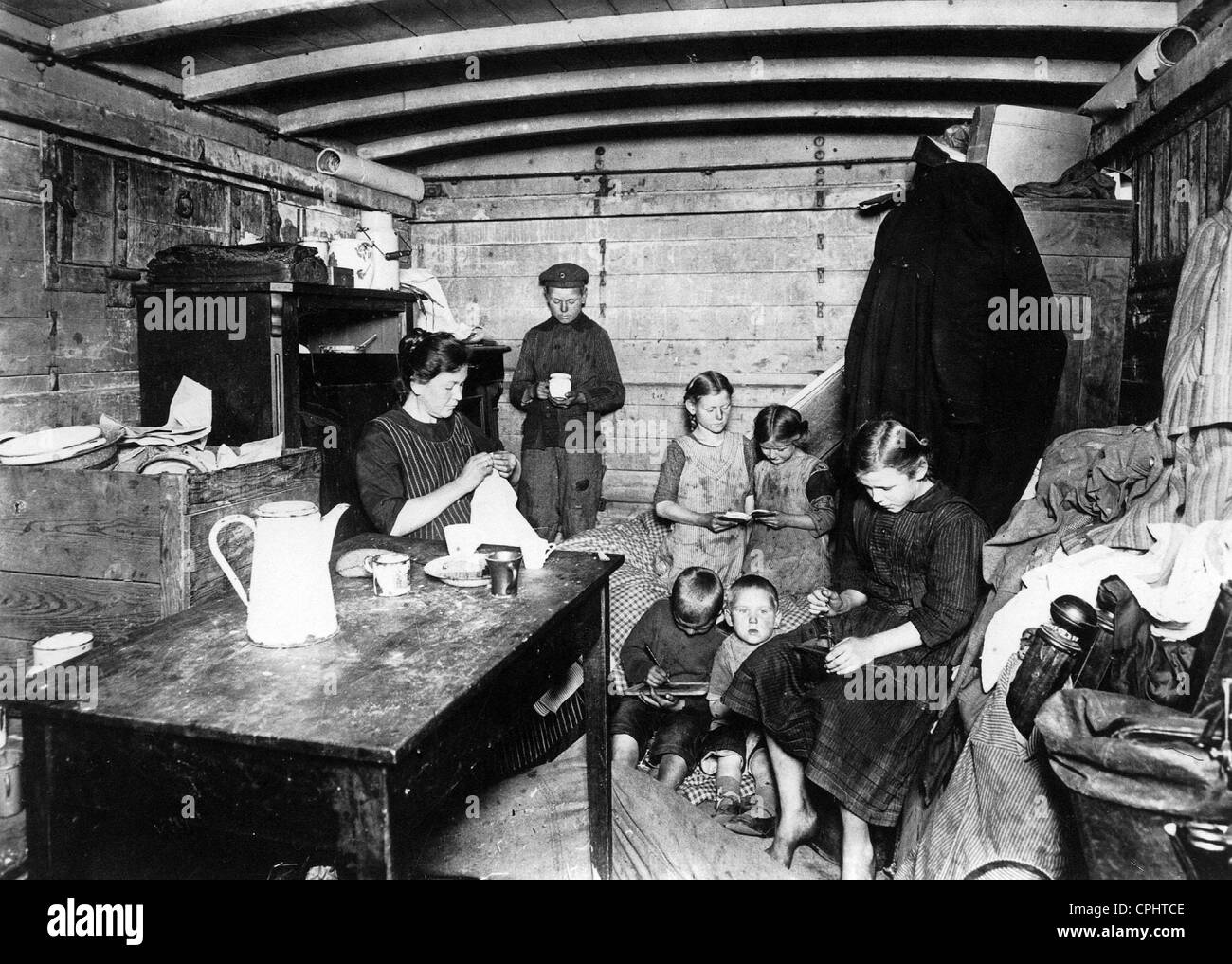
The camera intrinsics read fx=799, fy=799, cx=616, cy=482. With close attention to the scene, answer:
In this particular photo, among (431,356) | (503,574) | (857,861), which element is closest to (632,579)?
(431,356)

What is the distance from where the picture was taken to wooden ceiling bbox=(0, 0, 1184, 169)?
10.3 ft

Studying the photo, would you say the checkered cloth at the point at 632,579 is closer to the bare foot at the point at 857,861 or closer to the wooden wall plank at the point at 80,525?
the bare foot at the point at 857,861

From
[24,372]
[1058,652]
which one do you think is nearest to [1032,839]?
[1058,652]

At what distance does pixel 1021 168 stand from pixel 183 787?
4.32 m

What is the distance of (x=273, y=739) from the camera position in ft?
4.36

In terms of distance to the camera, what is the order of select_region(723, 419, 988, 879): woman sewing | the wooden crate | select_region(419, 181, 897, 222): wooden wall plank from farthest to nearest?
1. select_region(419, 181, 897, 222): wooden wall plank
2. the wooden crate
3. select_region(723, 419, 988, 879): woman sewing

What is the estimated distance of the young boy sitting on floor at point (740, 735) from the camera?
3223 mm

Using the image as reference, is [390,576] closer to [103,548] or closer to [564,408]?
[103,548]

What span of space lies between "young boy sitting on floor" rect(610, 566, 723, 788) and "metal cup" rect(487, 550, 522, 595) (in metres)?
1.61

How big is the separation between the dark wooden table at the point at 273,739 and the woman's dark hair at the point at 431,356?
5.57 ft

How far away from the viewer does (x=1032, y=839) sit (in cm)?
197

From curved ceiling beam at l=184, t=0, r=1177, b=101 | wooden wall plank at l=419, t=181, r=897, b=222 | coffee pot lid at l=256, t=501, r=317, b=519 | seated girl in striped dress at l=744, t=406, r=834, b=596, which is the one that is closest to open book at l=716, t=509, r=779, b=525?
seated girl in striped dress at l=744, t=406, r=834, b=596

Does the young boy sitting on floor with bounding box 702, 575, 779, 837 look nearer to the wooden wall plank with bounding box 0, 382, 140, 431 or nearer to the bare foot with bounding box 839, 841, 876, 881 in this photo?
the bare foot with bounding box 839, 841, 876, 881
